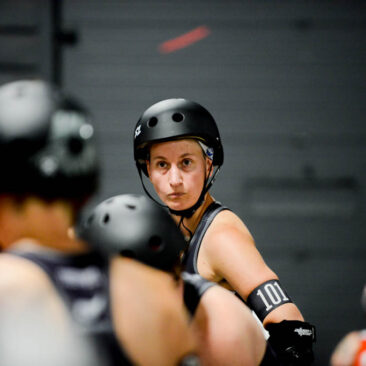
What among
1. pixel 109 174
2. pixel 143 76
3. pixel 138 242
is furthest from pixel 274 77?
pixel 138 242

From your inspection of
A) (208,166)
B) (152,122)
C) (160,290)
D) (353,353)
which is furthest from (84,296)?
(353,353)

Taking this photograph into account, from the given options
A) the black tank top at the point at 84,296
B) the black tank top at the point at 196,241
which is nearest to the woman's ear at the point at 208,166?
the black tank top at the point at 196,241

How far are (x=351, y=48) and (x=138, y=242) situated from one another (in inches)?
332

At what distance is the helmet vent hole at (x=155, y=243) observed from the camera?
233 cm

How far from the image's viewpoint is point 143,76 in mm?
9656

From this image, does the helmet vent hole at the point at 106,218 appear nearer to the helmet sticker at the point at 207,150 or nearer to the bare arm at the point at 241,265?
the bare arm at the point at 241,265

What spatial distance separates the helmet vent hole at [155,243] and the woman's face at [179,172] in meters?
1.84

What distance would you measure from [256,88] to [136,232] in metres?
7.64

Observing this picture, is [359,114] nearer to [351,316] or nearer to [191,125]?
[351,316]

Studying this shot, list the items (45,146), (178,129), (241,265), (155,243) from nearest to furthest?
(45,146), (155,243), (241,265), (178,129)

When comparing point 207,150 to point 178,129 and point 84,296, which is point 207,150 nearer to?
point 178,129

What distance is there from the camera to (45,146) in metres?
1.94

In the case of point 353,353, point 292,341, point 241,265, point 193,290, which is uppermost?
point 193,290

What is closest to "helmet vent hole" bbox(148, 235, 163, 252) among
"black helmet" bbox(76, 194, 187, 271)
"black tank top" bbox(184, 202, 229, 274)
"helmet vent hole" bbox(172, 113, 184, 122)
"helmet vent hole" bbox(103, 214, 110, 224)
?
"black helmet" bbox(76, 194, 187, 271)
